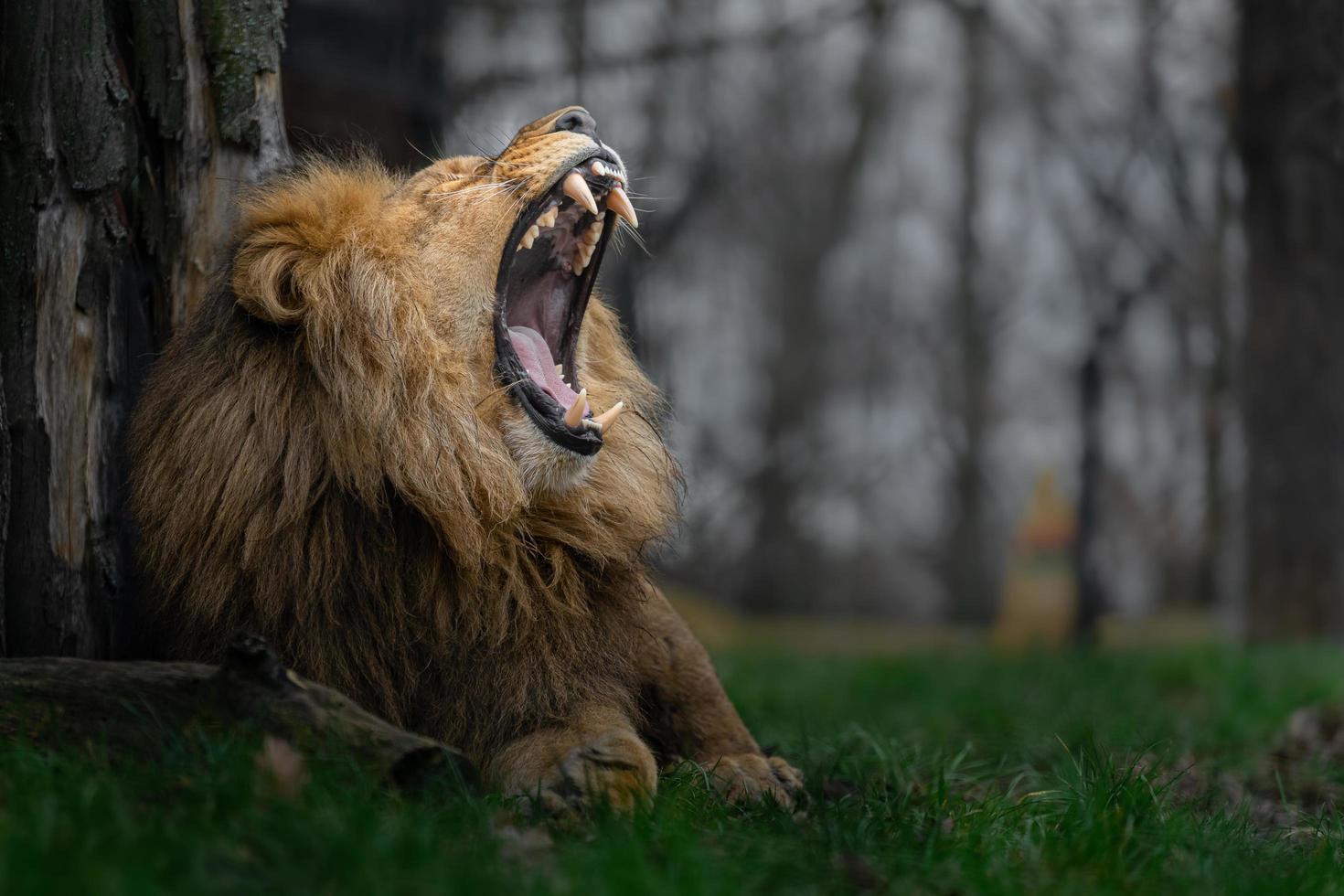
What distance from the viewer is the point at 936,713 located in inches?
220

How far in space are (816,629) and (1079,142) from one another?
22.3ft

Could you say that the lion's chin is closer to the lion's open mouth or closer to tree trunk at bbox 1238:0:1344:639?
the lion's open mouth

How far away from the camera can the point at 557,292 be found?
382 cm

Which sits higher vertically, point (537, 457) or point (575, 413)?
point (575, 413)

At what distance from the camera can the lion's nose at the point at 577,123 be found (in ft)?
11.7

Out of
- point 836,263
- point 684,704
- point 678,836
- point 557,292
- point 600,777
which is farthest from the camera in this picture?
point 836,263

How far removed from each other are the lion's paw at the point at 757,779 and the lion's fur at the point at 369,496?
1.00 ft

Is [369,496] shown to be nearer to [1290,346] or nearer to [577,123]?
[577,123]

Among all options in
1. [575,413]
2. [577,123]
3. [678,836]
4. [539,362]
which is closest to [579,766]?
[678,836]

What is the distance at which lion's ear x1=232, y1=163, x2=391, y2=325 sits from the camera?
10.3 feet

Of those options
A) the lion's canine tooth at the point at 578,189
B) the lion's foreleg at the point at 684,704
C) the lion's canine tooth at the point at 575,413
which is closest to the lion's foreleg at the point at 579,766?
the lion's foreleg at the point at 684,704

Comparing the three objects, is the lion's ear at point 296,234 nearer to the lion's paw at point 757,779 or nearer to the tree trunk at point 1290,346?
the lion's paw at point 757,779

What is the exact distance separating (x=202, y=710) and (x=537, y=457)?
3.29 ft

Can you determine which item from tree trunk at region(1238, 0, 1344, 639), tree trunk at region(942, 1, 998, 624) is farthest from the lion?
tree trunk at region(942, 1, 998, 624)
